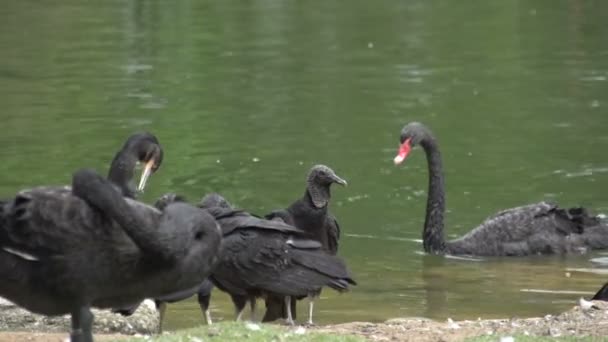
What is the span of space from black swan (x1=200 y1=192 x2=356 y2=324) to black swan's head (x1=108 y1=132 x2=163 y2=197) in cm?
69

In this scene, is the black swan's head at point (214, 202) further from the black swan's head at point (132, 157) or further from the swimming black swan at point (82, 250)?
the swimming black swan at point (82, 250)

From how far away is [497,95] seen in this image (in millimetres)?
19375

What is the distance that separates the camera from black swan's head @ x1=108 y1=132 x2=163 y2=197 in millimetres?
8469

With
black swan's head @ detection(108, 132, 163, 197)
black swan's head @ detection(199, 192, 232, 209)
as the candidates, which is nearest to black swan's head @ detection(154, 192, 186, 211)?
black swan's head @ detection(108, 132, 163, 197)

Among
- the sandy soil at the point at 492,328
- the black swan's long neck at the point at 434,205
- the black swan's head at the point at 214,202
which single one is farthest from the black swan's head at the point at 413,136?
the sandy soil at the point at 492,328

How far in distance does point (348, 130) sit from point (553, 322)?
30.2 feet

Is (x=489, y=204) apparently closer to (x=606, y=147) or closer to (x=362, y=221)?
(x=362, y=221)

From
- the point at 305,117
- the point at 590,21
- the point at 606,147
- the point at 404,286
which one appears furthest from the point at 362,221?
the point at 590,21

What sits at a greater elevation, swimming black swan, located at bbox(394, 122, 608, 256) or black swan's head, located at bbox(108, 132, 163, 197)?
black swan's head, located at bbox(108, 132, 163, 197)

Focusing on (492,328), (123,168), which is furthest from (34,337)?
(492,328)

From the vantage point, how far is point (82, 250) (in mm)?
6648

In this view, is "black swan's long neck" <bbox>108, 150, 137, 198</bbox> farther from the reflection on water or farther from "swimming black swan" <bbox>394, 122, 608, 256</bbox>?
"swimming black swan" <bbox>394, 122, 608, 256</bbox>

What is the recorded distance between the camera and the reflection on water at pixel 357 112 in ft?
40.4

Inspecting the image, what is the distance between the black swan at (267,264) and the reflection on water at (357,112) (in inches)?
45.7
